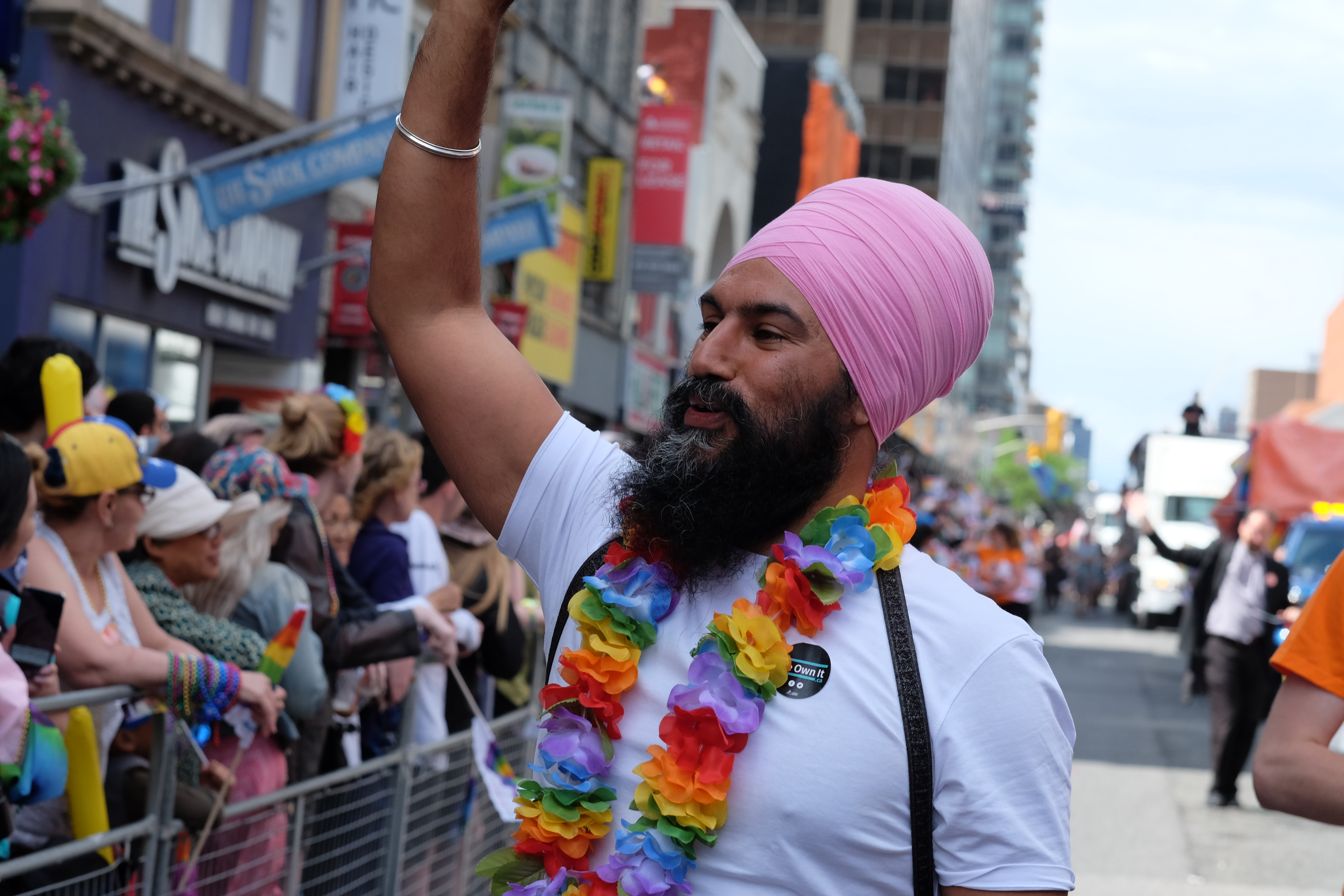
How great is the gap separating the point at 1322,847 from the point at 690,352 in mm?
8652

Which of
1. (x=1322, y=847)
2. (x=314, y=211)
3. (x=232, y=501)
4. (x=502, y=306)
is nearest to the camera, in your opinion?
(x=232, y=501)

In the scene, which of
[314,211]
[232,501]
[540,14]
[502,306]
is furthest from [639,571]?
[540,14]

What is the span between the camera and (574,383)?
25.7 m

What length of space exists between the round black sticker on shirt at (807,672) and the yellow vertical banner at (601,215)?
2329 centimetres

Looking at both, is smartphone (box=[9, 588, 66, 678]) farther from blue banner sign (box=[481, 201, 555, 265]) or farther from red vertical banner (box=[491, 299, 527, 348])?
red vertical banner (box=[491, 299, 527, 348])

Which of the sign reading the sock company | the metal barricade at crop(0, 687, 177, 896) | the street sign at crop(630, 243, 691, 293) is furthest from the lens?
the street sign at crop(630, 243, 691, 293)

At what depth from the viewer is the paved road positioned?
27.6 feet

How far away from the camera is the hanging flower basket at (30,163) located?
350 inches

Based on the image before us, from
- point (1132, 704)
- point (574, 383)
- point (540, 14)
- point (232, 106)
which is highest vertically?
point (540, 14)

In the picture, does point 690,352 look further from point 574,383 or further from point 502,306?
point 574,383

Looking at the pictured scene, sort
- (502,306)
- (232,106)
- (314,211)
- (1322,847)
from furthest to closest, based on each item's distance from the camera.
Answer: (502,306) → (314,211) → (232,106) → (1322,847)

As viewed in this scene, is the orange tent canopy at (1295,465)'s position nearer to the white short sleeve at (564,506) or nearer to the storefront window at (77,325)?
the storefront window at (77,325)

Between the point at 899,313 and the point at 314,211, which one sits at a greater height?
the point at 314,211

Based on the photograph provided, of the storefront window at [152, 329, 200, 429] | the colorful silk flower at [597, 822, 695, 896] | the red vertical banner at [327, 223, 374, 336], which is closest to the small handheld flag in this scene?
the colorful silk flower at [597, 822, 695, 896]
